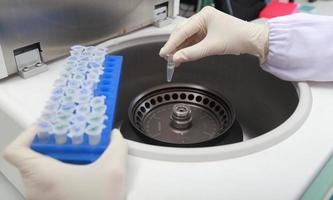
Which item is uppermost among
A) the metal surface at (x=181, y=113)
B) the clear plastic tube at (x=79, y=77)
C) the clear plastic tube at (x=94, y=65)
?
the clear plastic tube at (x=79, y=77)

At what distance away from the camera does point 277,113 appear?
2.92ft

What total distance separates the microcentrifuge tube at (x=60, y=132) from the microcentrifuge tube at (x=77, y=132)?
0.01m

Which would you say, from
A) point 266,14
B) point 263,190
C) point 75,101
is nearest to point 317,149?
point 263,190

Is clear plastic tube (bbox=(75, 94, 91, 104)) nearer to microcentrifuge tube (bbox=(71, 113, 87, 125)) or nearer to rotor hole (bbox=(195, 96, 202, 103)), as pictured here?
microcentrifuge tube (bbox=(71, 113, 87, 125))

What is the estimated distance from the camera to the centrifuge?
50 cm

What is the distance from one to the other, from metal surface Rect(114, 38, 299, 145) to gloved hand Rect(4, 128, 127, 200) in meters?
0.41

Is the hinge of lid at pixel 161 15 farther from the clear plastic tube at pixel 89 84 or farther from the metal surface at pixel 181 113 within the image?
the clear plastic tube at pixel 89 84

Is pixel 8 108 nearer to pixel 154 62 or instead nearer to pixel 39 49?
pixel 39 49

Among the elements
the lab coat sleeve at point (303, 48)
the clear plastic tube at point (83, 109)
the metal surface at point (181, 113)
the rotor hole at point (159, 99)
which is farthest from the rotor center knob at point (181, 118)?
the clear plastic tube at point (83, 109)

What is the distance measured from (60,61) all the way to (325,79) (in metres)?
0.62

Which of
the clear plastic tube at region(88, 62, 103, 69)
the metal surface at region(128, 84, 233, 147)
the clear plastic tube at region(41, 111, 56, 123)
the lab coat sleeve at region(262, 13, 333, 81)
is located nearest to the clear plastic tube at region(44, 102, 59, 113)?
the clear plastic tube at region(41, 111, 56, 123)

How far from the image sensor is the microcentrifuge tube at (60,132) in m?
0.49

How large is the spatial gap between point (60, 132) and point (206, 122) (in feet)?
1.73

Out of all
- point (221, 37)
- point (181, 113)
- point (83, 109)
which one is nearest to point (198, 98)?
point (181, 113)
